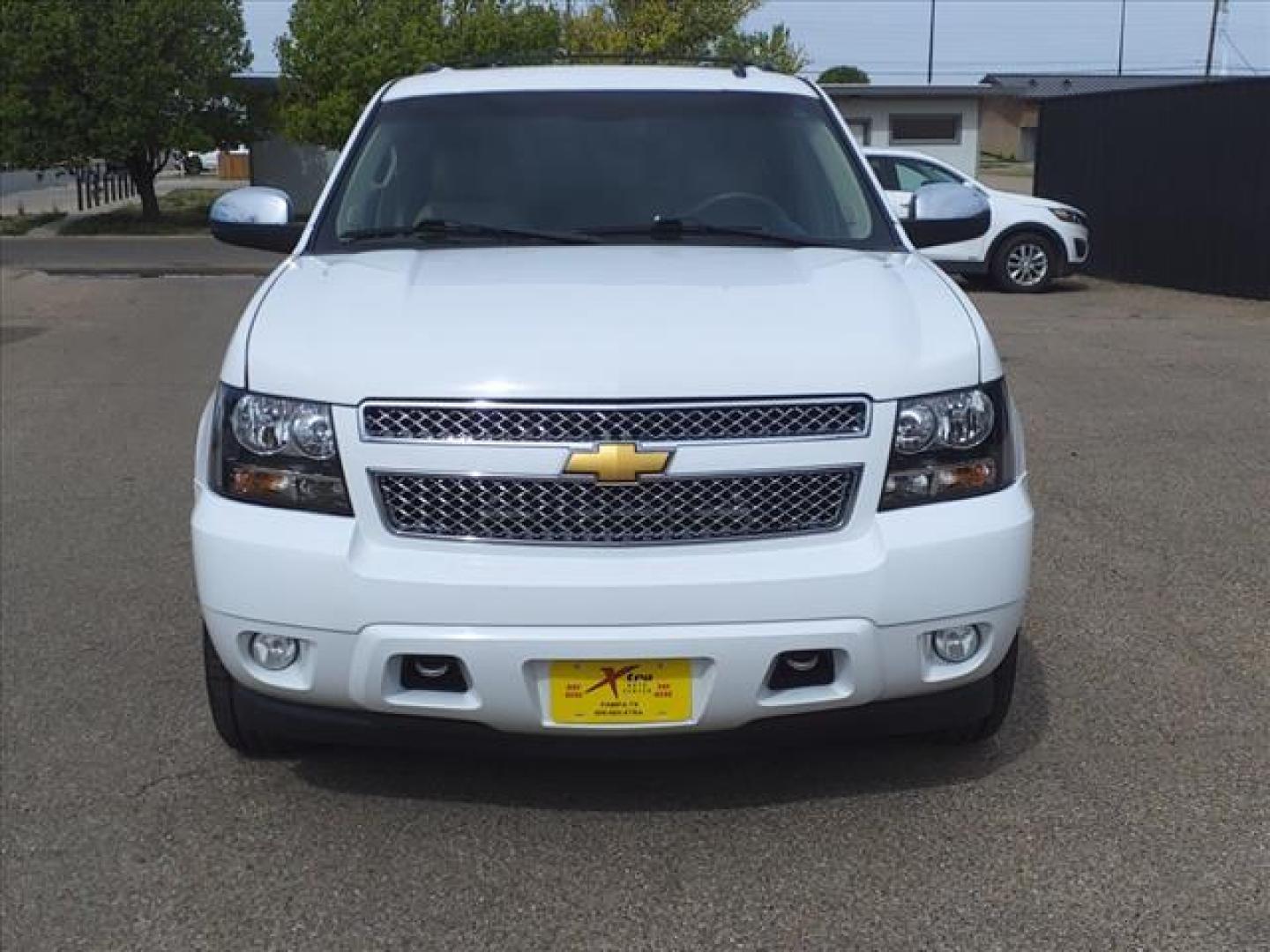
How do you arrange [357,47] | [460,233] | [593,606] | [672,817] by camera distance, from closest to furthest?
[593,606] → [672,817] → [460,233] → [357,47]

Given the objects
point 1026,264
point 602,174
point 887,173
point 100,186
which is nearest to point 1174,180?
point 1026,264

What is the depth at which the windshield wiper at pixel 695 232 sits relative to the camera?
421 centimetres

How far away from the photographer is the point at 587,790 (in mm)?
3605

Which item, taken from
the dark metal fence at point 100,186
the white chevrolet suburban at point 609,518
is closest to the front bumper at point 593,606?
the white chevrolet suburban at point 609,518

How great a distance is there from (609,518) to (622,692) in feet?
1.22

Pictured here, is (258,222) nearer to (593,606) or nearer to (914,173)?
(593,606)

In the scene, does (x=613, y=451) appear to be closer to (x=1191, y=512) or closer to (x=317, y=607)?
(x=317, y=607)

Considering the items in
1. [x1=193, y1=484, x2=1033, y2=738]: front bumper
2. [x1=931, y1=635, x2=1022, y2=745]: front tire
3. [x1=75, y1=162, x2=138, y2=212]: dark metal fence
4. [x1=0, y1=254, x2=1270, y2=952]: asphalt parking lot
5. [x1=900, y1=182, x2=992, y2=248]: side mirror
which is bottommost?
[x1=75, y1=162, x2=138, y2=212]: dark metal fence

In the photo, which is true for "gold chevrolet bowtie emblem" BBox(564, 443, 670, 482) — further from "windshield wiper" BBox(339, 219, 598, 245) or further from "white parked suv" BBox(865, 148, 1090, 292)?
"white parked suv" BBox(865, 148, 1090, 292)

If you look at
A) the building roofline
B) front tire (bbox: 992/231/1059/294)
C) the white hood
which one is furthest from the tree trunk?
the white hood

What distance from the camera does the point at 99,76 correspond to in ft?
96.2

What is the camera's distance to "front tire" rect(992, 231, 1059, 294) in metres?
15.9

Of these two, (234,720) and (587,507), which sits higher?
(587,507)

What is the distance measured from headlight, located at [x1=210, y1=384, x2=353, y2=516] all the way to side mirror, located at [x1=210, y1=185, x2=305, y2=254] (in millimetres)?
1775
